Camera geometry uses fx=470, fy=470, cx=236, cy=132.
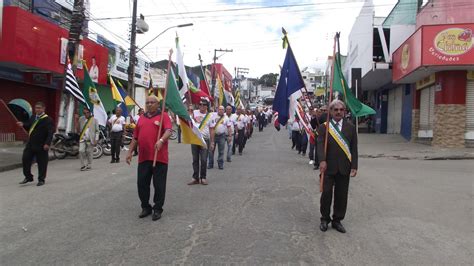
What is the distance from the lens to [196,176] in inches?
387

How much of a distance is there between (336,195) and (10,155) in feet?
39.7

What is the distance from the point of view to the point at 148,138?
21.9ft

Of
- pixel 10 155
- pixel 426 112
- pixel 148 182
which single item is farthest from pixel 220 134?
pixel 426 112

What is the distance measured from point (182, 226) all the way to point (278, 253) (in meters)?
1.63

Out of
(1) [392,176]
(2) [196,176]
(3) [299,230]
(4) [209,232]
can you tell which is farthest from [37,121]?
(1) [392,176]

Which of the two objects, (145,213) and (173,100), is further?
(173,100)

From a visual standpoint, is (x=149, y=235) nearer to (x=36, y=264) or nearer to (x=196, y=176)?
(x=36, y=264)

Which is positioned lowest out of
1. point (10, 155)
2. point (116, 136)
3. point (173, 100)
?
point (10, 155)

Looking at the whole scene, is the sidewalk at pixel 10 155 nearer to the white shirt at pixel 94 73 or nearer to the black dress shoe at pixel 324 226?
the white shirt at pixel 94 73

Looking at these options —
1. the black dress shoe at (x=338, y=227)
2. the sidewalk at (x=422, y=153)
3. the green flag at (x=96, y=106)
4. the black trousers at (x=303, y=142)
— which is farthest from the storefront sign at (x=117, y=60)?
the black dress shoe at (x=338, y=227)

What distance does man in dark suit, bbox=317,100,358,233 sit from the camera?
615 centimetres

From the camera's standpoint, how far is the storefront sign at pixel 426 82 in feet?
64.1

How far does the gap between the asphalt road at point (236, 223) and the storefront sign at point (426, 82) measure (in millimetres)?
9529

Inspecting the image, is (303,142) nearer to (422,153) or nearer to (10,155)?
(422,153)
